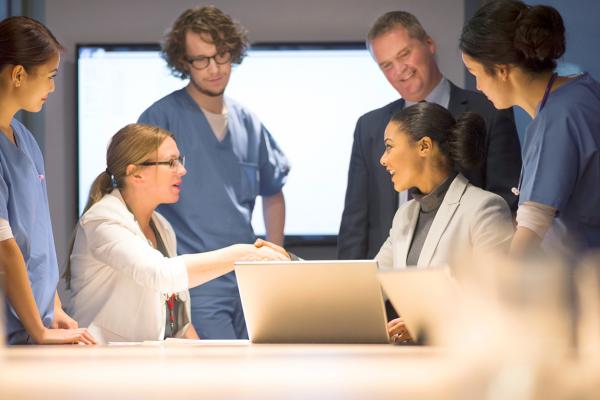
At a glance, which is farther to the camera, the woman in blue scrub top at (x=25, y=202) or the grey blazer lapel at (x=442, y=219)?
the grey blazer lapel at (x=442, y=219)

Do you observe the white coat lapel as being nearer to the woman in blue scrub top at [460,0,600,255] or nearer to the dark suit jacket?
the dark suit jacket

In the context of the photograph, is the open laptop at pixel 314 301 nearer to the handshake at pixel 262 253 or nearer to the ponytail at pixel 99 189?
the handshake at pixel 262 253

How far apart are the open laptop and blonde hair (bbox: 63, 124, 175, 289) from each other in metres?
1.01

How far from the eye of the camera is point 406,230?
2582mm

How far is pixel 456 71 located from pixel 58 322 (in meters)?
2.58

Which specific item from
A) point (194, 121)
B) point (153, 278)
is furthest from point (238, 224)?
point (153, 278)

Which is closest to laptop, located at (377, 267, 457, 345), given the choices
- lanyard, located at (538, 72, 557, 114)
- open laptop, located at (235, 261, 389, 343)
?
open laptop, located at (235, 261, 389, 343)

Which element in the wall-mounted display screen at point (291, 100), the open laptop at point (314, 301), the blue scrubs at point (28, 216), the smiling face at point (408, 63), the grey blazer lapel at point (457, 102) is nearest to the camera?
the open laptop at point (314, 301)

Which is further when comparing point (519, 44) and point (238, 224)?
point (238, 224)

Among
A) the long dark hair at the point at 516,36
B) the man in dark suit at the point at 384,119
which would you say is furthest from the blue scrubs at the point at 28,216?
the man in dark suit at the point at 384,119

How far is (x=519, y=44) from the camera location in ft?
6.69

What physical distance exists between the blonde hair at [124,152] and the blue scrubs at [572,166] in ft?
4.28

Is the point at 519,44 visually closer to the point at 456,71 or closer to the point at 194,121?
the point at 194,121

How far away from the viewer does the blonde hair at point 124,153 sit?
9.11 feet
